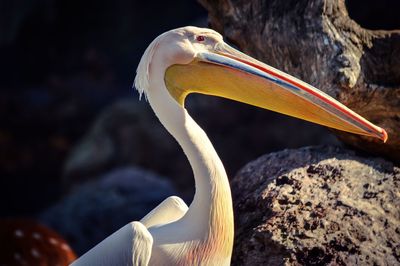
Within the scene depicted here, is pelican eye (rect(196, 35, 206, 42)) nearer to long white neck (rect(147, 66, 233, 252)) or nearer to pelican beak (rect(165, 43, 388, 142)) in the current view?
pelican beak (rect(165, 43, 388, 142))

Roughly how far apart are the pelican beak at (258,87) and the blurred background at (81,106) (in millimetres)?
4197

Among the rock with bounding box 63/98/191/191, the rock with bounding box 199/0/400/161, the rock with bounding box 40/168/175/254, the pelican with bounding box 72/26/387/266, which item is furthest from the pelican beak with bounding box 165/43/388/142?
the rock with bounding box 63/98/191/191

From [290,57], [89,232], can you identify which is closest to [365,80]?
[290,57]

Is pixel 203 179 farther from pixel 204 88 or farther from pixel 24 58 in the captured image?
pixel 24 58

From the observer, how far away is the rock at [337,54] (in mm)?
3510

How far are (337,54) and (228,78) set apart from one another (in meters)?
0.56

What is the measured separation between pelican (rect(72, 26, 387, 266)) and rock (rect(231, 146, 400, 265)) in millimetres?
220

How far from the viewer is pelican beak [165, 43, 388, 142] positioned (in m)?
3.17

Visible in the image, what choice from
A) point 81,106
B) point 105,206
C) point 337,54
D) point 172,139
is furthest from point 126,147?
point 337,54

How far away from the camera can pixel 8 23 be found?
834 cm

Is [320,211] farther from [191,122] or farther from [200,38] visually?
[200,38]

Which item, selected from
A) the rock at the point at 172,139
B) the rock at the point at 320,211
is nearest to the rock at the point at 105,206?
the rock at the point at 172,139

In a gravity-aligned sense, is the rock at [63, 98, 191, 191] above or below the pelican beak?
below

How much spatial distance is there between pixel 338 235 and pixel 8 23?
19.3 feet
